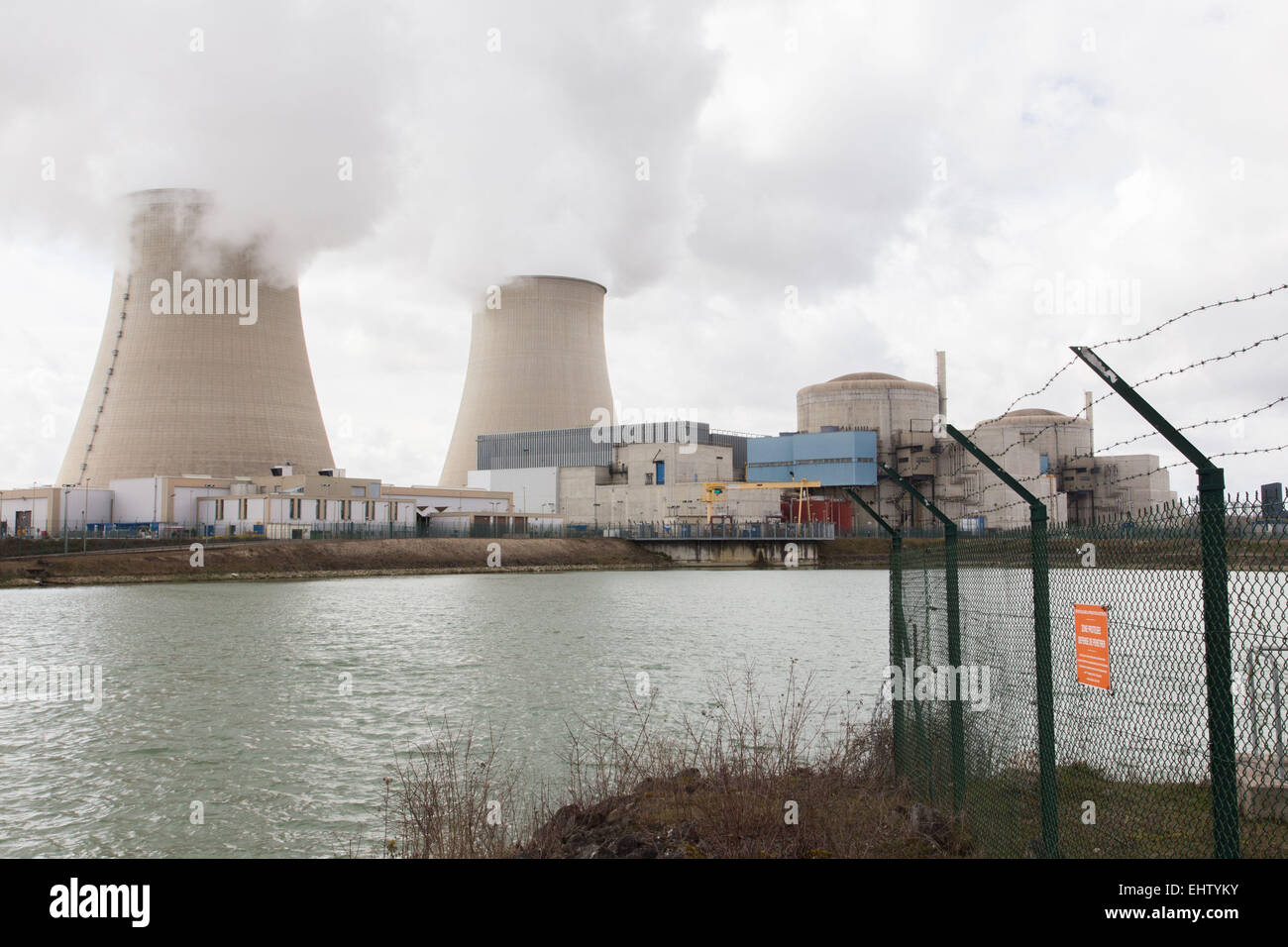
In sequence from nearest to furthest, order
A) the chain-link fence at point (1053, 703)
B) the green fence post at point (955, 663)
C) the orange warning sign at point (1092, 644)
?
the orange warning sign at point (1092, 644), the chain-link fence at point (1053, 703), the green fence post at point (955, 663)

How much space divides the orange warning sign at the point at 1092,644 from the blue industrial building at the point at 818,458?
58.6m

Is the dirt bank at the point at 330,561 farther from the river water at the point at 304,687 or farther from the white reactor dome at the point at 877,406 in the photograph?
the white reactor dome at the point at 877,406

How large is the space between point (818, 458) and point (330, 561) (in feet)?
106

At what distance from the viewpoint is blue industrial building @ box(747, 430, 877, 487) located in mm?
63688

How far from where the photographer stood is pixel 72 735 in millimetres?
11078

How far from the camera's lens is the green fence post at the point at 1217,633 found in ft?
9.77

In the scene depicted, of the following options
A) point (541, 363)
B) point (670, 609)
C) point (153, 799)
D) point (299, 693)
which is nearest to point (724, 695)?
point (299, 693)

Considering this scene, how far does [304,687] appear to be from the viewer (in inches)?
565

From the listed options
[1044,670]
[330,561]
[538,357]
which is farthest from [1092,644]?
[538,357]

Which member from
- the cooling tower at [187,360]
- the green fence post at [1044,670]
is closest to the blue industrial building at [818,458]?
the cooling tower at [187,360]

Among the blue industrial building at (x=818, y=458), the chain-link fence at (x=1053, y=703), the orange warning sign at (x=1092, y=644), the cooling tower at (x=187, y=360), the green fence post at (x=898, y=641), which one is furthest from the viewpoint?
the blue industrial building at (x=818, y=458)

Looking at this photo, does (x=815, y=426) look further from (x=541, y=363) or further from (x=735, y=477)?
(x=541, y=363)

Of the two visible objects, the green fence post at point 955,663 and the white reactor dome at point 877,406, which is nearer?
the green fence post at point 955,663

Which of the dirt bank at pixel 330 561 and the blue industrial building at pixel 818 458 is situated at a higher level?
the blue industrial building at pixel 818 458
